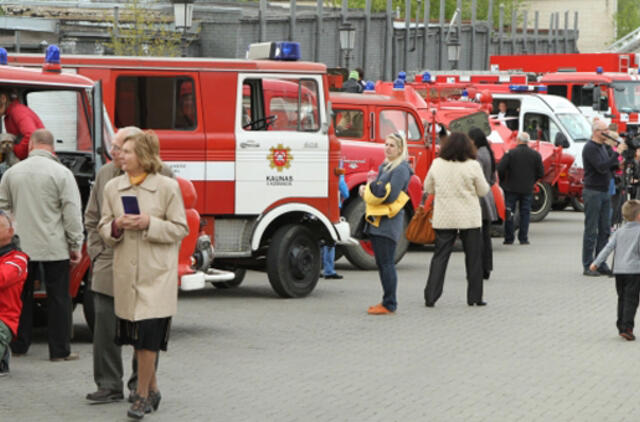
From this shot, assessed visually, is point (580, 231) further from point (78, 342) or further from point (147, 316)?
point (147, 316)

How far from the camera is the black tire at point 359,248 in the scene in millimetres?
17531

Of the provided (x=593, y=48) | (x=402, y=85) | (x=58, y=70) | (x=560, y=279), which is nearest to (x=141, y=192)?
(x=58, y=70)

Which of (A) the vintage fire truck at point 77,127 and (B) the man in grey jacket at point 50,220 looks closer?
(B) the man in grey jacket at point 50,220

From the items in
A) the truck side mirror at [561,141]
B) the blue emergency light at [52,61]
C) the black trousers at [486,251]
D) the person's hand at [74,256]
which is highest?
the blue emergency light at [52,61]

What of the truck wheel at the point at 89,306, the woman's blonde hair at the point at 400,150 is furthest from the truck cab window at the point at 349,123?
the truck wheel at the point at 89,306

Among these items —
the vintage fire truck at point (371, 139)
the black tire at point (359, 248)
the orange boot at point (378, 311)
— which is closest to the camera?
the orange boot at point (378, 311)

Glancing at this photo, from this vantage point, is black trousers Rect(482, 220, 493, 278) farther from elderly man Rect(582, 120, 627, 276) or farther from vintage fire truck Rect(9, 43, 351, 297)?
vintage fire truck Rect(9, 43, 351, 297)

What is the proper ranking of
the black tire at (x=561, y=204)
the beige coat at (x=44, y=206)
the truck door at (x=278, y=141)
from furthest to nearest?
the black tire at (x=561, y=204), the truck door at (x=278, y=141), the beige coat at (x=44, y=206)

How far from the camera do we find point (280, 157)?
1414 cm

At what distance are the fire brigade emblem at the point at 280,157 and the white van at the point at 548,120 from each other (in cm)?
1434

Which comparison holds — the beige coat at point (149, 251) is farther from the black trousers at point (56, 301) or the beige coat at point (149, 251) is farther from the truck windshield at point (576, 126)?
the truck windshield at point (576, 126)

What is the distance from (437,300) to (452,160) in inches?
58.9

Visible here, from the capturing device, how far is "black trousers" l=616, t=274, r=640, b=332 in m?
11.6

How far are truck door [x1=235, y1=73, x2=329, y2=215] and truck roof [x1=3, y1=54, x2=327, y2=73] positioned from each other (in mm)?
93
